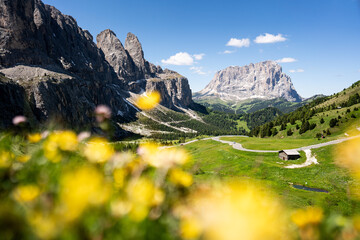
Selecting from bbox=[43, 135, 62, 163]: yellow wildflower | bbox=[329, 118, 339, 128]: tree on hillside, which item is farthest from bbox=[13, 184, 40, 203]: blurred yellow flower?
bbox=[329, 118, 339, 128]: tree on hillside

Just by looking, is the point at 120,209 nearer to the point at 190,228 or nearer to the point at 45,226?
the point at 45,226

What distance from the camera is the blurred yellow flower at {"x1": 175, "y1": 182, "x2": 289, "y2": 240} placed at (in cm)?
191

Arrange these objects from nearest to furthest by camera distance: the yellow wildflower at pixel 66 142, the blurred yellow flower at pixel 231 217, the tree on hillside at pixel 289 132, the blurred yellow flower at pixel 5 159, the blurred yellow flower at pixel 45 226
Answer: the blurred yellow flower at pixel 45 226, the blurred yellow flower at pixel 231 217, the blurred yellow flower at pixel 5 159, the yellow wildflower at pixel 66 142, the tree on hillside at pixel 289 132

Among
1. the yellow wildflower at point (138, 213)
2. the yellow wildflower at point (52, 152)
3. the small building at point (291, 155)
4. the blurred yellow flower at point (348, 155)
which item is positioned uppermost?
the yellow wildflower at point (52, 152)

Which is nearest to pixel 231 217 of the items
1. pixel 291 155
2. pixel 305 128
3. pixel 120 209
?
pixel 120 209

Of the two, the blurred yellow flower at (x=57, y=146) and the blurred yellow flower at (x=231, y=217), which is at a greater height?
the blurred yellow flower at (x=57, y=146)

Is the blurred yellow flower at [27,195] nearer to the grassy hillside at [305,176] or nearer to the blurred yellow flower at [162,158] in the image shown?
the blurred yellow flower at [162,158]

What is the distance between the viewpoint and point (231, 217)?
204 cm

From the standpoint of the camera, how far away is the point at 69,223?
165 centimetres

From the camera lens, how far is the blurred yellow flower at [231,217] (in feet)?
6.26

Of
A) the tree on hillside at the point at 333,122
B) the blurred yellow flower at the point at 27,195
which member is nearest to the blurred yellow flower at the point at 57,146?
the blurred yellow flower at the point at 27,195

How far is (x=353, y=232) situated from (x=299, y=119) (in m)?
150

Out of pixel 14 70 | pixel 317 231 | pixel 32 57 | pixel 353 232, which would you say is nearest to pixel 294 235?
pixel 317 231

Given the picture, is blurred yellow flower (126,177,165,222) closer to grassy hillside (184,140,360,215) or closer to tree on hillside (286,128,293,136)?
grassy hillside (184,140,360,215)
